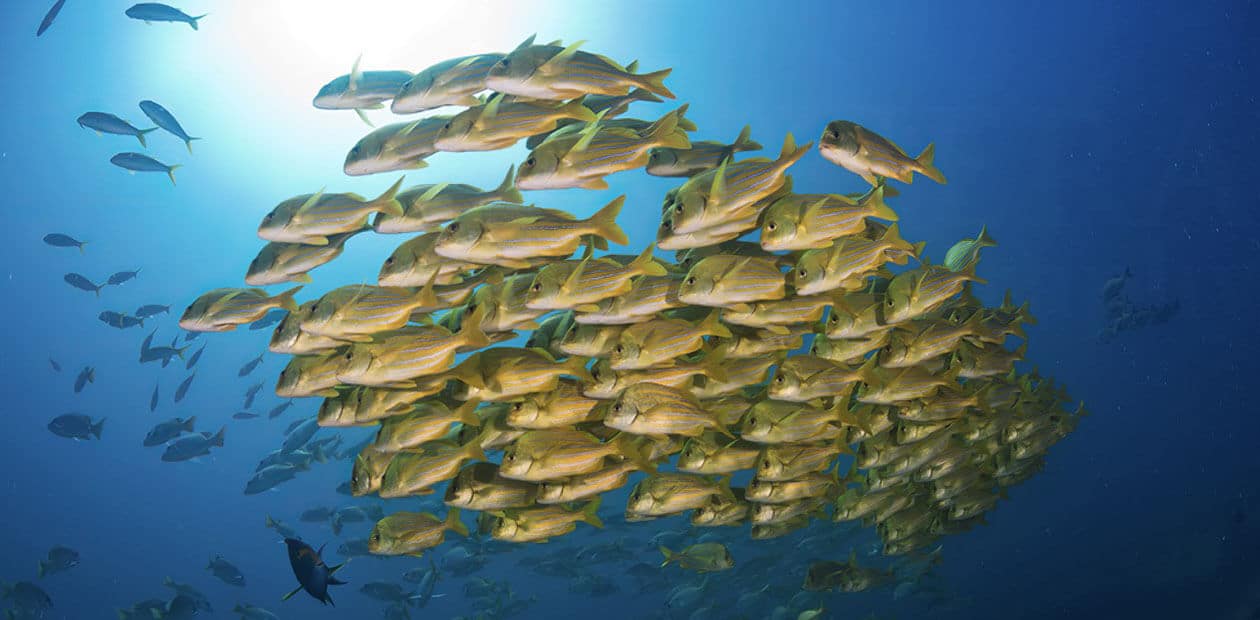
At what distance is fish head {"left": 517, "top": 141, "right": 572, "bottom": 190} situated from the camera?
3.77 metres

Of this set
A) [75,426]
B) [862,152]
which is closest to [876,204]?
[862,152]

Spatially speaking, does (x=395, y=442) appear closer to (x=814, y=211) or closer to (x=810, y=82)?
(x=814, y=211)

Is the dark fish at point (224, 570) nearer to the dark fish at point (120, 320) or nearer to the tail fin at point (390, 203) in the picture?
the dark fish at point (120, 320)

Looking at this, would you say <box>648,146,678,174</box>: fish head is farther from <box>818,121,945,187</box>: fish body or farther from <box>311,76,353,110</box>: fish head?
<box>311,76,353,110</box>: fish head

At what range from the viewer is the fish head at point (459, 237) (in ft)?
12.7

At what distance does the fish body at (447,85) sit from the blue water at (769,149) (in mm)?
12393

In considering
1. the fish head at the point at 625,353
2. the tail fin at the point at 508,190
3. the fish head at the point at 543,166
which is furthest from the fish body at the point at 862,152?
the tail fin at the point at 508,190

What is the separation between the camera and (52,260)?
34281 mm

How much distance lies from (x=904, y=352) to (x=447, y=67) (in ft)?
13.9

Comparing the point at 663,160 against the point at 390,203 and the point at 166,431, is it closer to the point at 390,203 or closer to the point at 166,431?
the point at 390,203

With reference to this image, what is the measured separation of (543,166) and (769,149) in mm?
17581

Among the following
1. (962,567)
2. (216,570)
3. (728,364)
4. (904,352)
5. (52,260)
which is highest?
(904,352)

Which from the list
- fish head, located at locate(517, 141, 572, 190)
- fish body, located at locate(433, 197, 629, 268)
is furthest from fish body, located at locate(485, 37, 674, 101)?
fish body, located at locate(433, 197, 629, 268)

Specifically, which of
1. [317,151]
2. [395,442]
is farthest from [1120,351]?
[395,442]
